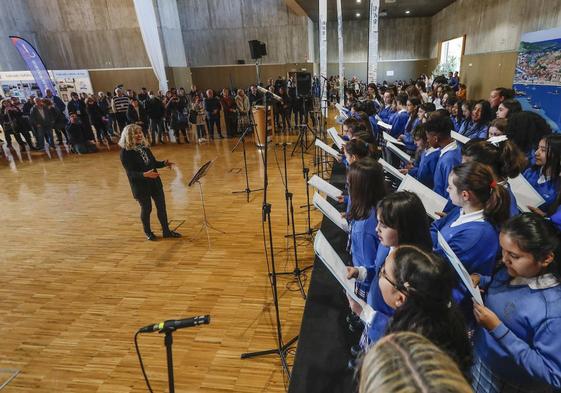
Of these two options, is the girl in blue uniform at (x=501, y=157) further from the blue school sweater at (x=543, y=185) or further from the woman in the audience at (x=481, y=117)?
the woman in the audience at (x=481, y=117)

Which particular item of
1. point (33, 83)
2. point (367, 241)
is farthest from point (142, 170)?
point (33, 83)

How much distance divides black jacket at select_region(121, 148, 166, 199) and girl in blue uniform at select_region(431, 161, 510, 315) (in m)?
3.48

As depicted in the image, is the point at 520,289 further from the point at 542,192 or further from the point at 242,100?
the point at 242,100

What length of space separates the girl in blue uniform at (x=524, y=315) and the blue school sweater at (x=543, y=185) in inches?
54.9

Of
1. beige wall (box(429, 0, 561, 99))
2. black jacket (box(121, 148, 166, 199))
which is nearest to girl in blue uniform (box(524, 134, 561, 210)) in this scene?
black jacket (box(121, 148, 166, 199))

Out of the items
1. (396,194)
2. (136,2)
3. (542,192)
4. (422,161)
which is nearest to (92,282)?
(396,194)

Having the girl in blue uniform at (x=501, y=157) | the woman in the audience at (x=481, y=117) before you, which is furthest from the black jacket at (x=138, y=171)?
the woman in the audience at (x=481, y=117)

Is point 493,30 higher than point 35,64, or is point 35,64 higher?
point 35,64

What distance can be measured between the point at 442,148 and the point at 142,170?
3.39 m

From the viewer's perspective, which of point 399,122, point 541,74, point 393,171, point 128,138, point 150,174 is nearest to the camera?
point 393,171

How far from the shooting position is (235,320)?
2.89m

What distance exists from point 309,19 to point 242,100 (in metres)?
9.71

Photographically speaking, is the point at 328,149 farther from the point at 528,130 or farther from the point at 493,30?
the point at 493,30

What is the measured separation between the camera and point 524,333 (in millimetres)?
1315
